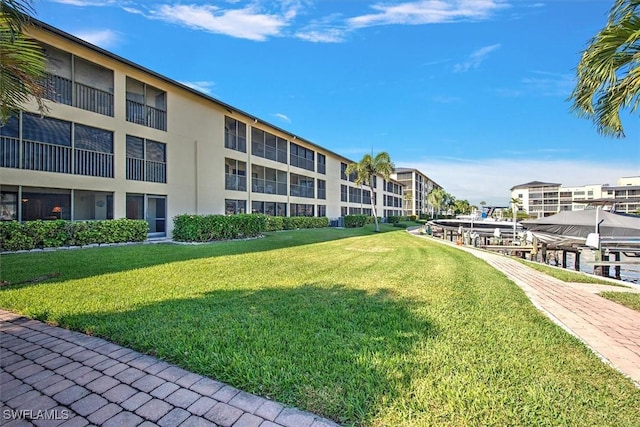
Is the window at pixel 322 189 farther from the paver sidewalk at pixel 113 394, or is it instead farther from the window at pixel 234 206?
the paver sidewalk at pixel 113 394

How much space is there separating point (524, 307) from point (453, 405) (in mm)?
3752

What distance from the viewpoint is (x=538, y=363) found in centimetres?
312

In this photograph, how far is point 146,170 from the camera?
48.3ft

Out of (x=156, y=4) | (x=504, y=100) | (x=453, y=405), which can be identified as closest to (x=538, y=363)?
(x=453, y=405)

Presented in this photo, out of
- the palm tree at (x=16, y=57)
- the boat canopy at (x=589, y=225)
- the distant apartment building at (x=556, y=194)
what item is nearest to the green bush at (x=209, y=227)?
the palm tree at (x=16, y=57)

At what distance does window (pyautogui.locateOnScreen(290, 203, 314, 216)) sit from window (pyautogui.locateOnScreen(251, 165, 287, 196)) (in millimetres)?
2067

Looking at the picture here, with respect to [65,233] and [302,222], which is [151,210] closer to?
[65,233]

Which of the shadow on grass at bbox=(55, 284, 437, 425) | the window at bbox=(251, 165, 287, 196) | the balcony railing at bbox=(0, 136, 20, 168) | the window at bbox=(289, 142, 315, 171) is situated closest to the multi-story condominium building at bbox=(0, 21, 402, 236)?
the balcony railing at bbox=(0, 136, 20, 168)

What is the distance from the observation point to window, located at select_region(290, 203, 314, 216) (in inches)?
1088

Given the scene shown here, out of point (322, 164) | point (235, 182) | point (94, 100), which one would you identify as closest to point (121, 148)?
point (94, 100)

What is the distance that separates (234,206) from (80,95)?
1015 centimetres

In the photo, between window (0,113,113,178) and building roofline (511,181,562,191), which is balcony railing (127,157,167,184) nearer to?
window (0,113,113,178)

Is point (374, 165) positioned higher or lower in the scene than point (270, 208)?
higher

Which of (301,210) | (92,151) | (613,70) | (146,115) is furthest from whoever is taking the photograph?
(301,210)
